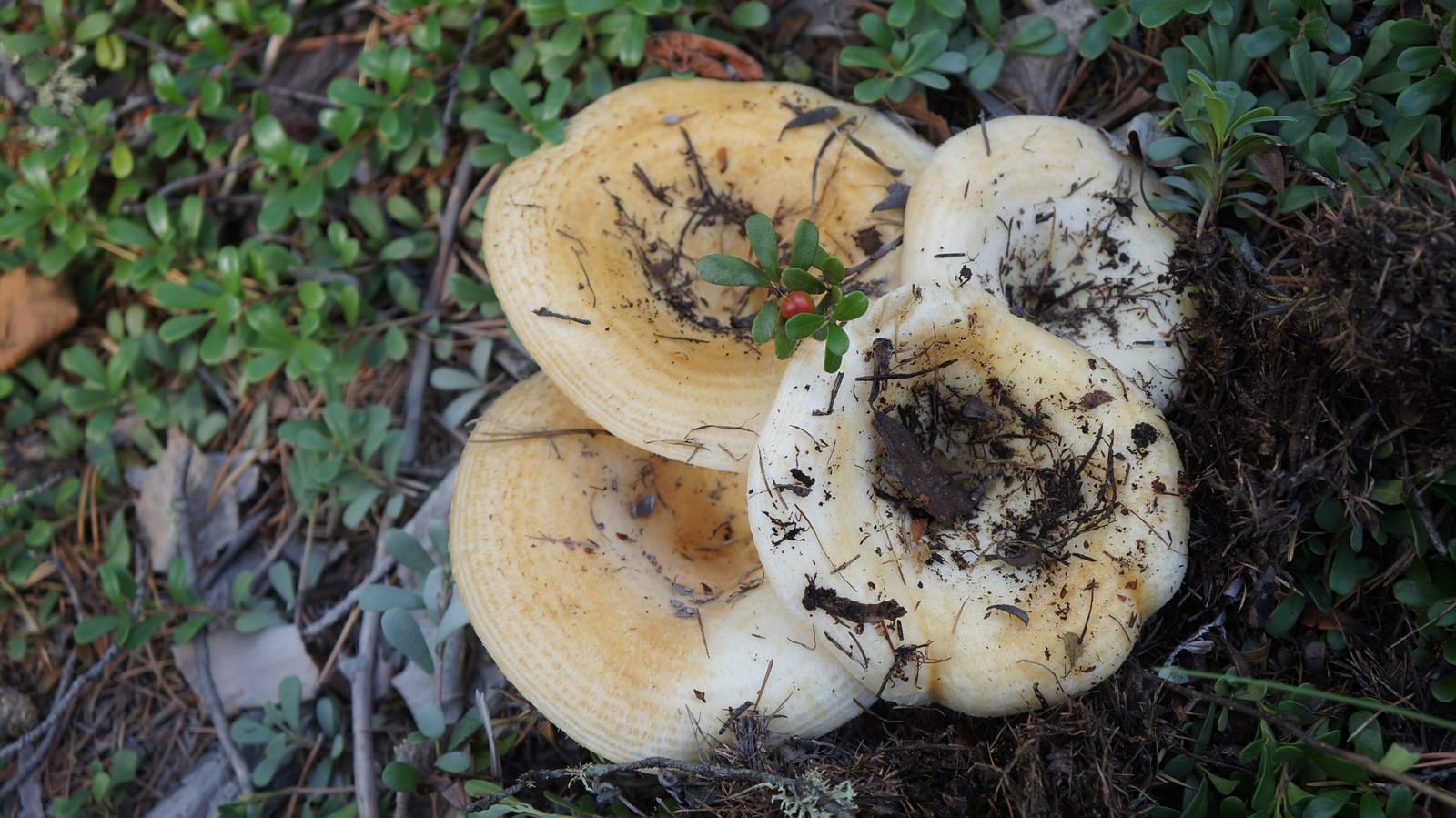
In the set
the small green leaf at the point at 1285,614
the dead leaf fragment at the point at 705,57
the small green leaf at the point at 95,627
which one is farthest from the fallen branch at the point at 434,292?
the small green leaf at the point at 1285,614

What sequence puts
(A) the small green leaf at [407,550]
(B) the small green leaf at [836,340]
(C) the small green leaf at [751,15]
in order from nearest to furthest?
(B) the small green leaf at [836,340] → (A) the small green leaf at [407,550] → (C) the small green leaf at [751,15]

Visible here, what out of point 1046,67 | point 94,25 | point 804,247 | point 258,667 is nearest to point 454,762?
point 258,667

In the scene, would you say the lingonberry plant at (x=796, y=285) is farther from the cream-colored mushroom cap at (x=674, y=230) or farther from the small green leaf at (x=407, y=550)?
the small green leaf at (x=407, y=550)

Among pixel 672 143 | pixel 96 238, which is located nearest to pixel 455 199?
pixel 672 143

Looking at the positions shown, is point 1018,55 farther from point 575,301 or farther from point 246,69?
point 246,69

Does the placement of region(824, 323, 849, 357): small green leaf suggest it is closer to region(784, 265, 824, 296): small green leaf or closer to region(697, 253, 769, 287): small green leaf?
region(784, 265, 824, 296): small green leaf

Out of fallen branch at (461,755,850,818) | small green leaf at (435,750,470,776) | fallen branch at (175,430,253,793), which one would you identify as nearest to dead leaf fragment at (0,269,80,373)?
fallen branch at (175,430,253,793)

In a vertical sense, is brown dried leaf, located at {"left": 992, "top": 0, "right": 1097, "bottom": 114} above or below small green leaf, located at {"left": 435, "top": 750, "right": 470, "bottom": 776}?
above
